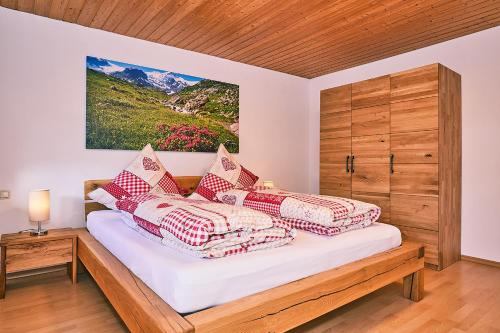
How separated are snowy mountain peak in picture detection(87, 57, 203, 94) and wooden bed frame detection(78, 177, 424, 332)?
188cm

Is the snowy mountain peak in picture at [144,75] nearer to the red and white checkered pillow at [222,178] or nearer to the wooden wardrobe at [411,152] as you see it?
the red and white checkered pillow at [222,178]

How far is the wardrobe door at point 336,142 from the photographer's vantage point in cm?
415

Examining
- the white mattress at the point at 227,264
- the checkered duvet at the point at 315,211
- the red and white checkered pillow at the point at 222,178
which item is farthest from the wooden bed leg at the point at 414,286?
the red and white checkered pillow at the point at 222,178

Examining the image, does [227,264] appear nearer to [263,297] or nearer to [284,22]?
[263,297]

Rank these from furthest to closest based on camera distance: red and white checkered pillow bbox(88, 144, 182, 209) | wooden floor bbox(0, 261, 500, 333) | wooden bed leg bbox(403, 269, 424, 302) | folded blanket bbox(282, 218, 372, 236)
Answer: red and white checkered pillow bbox(88, 144, 182, 209), wooden bed leg bbox(403, 269, 424, 302), folded blanket bbox(282, 218, 372, 236), wooden floor bbox(0, 261, 500, 333)

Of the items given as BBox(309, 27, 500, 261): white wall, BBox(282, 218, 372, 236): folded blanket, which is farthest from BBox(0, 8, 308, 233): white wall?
BBox(309, 27, 500, 261): white wall

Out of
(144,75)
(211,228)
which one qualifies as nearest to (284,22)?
(144,75)

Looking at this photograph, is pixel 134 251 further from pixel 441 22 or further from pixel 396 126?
pixel 441 22

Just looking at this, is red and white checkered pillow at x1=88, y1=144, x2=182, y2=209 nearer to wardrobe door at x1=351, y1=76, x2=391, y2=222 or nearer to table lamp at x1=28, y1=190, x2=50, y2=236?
table lamp at x1=28, y1=190, x2=50, y2=236

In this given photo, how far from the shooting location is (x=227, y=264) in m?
1.58

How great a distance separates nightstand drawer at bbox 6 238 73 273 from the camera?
8.40 feet

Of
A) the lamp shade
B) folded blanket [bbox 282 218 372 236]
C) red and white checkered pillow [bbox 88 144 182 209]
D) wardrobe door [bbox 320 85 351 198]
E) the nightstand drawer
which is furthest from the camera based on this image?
wardrobe door [bbox 320 85 351 198]

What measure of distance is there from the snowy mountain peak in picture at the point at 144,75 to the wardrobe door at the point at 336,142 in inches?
71.2

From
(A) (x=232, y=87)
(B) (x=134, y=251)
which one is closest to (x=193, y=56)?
(A) (x=232, y=87)
